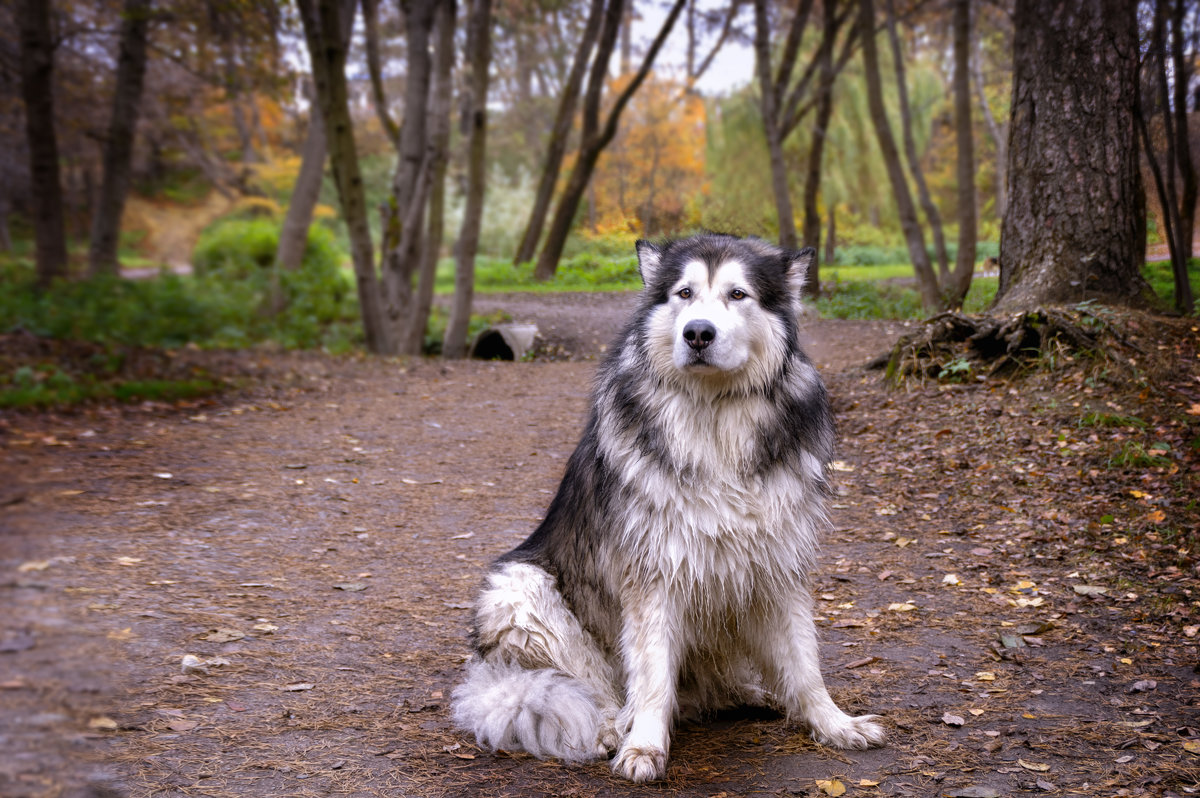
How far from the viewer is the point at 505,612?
3.42 meters

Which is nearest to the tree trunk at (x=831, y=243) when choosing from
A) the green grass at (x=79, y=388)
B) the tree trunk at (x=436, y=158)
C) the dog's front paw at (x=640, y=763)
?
the tree trunk at (x=436, y=158)

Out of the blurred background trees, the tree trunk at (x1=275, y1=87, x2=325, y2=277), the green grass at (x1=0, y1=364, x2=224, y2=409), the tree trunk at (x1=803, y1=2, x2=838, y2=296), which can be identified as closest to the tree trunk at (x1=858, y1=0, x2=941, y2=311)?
the blurred background trees

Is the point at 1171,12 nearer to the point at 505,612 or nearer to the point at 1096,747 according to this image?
A: the point at 1096,747

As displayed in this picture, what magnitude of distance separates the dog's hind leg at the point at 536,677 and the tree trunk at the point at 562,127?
669 inches

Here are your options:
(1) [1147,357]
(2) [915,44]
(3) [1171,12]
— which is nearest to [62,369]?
(1) [1147,357]

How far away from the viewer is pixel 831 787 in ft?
9.97

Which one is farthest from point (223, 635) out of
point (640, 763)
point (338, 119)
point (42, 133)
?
point (42, 133)

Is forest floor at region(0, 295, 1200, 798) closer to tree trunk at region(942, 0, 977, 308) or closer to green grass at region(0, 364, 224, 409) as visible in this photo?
green grass at region(0, 364, 224, 409)

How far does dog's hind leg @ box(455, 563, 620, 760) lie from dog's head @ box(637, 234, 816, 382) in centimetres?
112

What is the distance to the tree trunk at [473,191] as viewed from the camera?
42.3 ft

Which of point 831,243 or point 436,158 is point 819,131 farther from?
point 436,158

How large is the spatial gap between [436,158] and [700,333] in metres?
11.1

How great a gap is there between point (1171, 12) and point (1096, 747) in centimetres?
677

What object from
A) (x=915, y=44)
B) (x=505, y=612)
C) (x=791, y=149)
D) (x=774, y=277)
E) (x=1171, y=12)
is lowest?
(x=505, y=612)
